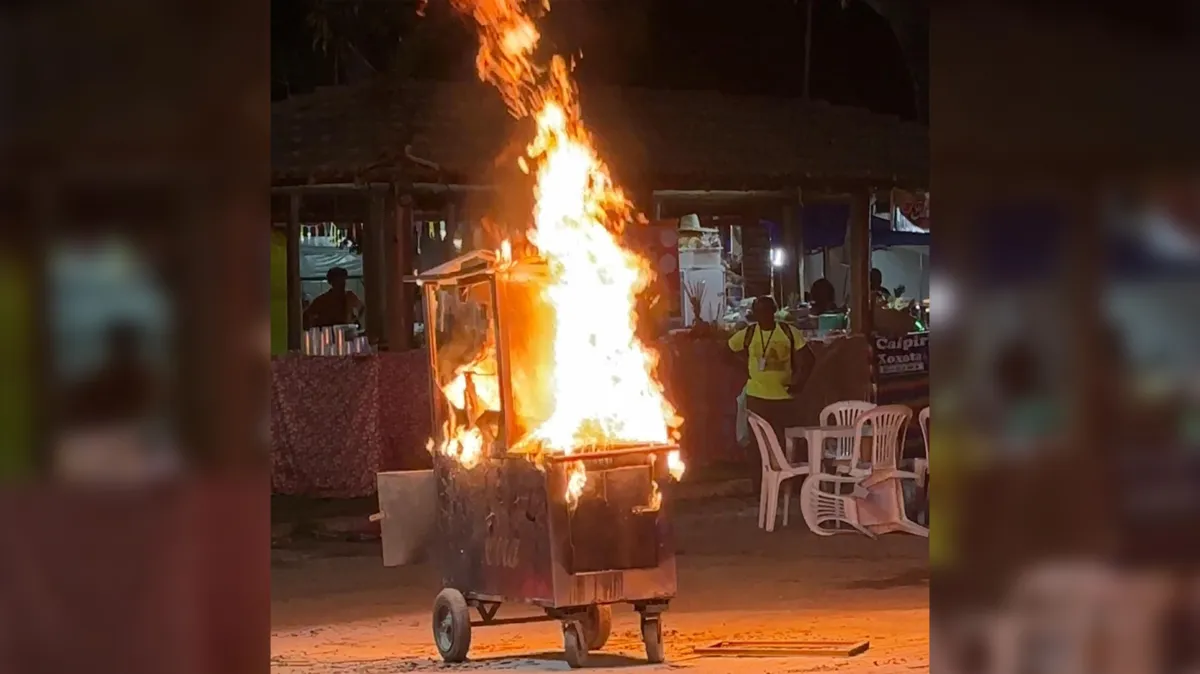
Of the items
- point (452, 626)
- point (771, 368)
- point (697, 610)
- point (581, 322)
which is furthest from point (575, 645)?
point (771, 368)

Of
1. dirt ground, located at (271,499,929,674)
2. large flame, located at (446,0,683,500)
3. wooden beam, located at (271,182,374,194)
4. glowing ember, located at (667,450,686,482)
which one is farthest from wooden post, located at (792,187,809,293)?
glowing ember, located at (667,450,686,482)

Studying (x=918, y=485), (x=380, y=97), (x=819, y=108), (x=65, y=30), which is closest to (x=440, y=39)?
(x=380, y=97)

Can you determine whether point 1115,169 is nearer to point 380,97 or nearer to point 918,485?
point 918,485

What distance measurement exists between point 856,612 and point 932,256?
6657mm

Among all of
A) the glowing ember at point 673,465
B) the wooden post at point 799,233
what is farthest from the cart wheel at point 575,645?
the wooden post at point 799,233

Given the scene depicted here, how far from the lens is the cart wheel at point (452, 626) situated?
8102mm

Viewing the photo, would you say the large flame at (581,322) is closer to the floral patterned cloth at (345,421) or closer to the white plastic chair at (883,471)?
the white plastic chair at (883,471)

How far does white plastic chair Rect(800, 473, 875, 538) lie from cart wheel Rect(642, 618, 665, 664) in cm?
511

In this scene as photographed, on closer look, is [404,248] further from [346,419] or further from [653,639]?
[653,639]

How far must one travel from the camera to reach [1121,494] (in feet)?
10.7

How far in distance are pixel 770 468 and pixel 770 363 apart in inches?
38.6

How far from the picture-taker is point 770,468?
1352 cm

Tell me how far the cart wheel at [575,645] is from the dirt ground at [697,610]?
76 mm

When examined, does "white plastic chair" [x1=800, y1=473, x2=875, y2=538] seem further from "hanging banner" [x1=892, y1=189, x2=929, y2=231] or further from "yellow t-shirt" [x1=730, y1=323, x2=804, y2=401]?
"hanging banner" [x1=892, y1=189, x2=929, y2=231]
